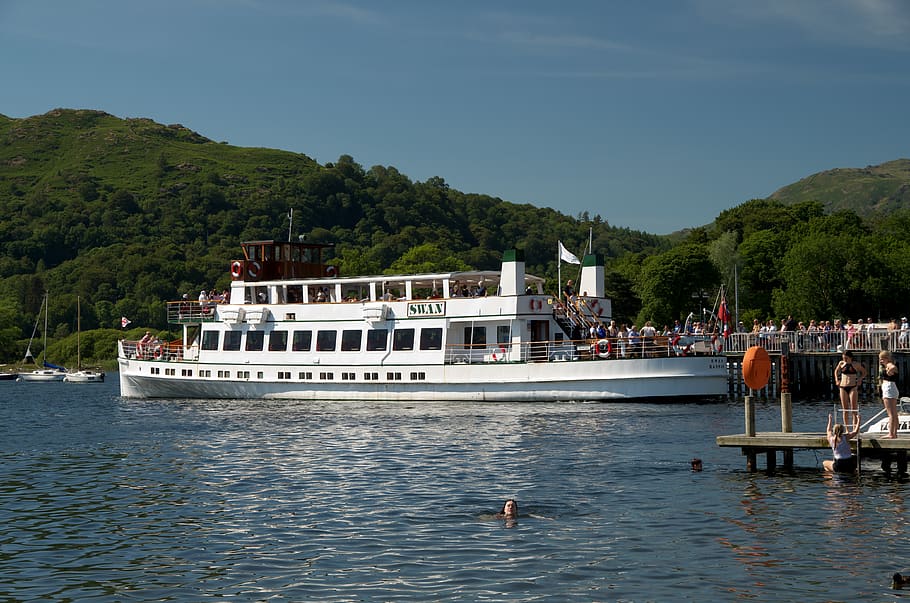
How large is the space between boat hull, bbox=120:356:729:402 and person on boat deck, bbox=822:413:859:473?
59.6 ft

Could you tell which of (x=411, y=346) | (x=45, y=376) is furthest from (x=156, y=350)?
(x=45, y=376)

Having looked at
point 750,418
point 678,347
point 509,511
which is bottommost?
point 509,511

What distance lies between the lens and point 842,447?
23.4 meters

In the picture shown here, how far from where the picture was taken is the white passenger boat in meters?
42.8

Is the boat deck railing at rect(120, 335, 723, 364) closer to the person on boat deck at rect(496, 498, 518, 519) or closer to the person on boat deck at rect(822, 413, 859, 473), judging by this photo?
the person on boat deck at rect(822, 413, 859, 473)

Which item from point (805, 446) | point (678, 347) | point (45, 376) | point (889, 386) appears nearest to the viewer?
point (889, 386)

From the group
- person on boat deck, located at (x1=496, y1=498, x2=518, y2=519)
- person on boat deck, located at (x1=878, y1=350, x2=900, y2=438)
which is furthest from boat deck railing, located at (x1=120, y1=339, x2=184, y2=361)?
person on boat deck, located at (x1=878, y1=350, x2=900, y2=438)

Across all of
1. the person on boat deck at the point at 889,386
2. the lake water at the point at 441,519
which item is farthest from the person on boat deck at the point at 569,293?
the person on boat deck at the point at 889,386

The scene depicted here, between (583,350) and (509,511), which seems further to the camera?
(583,350)

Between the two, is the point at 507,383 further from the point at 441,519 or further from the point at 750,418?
the point at 441,519

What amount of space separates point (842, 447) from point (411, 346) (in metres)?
25.9

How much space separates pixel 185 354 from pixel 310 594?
3997 centimetres

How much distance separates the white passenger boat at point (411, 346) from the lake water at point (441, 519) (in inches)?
278

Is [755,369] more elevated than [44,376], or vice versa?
[755,369]
